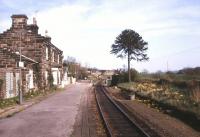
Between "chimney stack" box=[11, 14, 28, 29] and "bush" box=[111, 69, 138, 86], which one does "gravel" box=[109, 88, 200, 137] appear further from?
"bush" box=[111, 69, 138, 86]

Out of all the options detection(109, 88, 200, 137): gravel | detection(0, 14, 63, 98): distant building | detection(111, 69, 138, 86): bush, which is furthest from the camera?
detection(111, 69, 138, 86): bush

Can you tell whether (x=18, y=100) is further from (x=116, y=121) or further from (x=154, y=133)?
(x=154, y=133)

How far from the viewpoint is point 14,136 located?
15.5 meters

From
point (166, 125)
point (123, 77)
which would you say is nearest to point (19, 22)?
point (166, 125)

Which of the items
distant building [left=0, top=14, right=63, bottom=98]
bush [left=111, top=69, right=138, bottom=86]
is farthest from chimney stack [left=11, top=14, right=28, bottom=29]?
bush [left=111, top=69, right=138, bottom=86]

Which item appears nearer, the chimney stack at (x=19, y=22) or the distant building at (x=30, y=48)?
the distant building at (x=30, y=48)

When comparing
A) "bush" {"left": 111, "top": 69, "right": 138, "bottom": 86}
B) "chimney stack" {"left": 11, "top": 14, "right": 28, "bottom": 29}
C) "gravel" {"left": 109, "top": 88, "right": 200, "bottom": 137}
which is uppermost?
"chimney stack" {"left": 11, "top": 14, "right": 28, "bottom": 29}

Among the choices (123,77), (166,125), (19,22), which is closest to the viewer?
(166,125)

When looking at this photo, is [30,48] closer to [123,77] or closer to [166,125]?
[166,125]

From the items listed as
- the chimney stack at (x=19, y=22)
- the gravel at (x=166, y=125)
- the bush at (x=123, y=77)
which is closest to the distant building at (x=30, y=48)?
the chimney stack at (x=19, y=22)

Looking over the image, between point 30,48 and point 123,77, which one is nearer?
point 30,48

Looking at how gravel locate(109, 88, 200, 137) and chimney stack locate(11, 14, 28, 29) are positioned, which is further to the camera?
chimney stack locate(11, 14, 28, 29)

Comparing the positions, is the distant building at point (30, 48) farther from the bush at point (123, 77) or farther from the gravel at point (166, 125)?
the bush at point (123, 77)

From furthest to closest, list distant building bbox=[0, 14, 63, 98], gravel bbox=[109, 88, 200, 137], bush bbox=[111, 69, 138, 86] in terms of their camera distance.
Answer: bush bbox=[111, 69, 138, 86] < distant building bbox=[0, 14, 63, 98] < gravel bbox=[109, 88, 200, 137]
